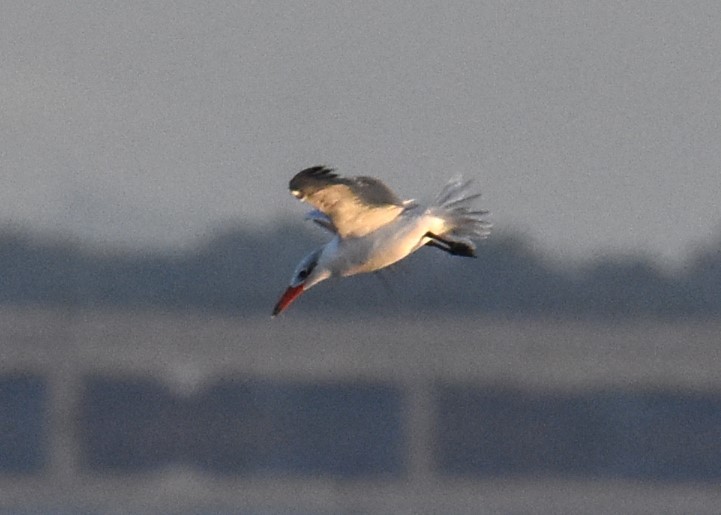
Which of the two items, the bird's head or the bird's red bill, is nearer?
the bird's head

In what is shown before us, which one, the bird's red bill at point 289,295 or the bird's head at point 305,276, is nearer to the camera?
the bird's head at point 305,276

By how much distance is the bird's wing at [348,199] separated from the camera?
17031 mm

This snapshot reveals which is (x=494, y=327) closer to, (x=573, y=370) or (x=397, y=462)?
(x=573, y=370)

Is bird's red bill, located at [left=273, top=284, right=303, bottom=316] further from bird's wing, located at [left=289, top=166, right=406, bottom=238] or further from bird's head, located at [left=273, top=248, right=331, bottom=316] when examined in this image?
bird's wing, located at [left=289, top=166, right=406, bottom=238]

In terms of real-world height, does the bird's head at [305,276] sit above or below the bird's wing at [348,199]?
below

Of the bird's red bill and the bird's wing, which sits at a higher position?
the bird's wing

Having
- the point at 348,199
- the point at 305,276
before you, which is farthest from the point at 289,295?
the point at 348,199

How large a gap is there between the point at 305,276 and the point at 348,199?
2.16ft

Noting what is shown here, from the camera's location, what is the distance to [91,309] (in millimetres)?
65500

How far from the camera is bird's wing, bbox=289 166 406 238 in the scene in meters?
17.0

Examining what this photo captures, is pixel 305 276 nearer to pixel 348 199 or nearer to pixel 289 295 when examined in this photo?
pixel 289 295

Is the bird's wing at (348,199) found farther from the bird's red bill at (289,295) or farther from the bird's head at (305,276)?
the bird's red bill at (289,295)

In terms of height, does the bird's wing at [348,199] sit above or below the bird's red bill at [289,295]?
above

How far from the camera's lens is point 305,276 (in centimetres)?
1778
